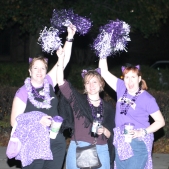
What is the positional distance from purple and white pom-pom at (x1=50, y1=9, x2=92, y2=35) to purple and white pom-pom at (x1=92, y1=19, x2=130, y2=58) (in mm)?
221

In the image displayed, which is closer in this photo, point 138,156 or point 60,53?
point 138,156

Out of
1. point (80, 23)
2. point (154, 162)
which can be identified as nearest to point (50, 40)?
point (80, 23)

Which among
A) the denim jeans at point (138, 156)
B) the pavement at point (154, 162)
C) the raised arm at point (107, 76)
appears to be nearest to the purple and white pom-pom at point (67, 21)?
the raised arm at point (107, 76)

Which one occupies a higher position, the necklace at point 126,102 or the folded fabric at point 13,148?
the necklace at point 126,102

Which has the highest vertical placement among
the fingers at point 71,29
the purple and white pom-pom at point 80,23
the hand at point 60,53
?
the purple and white pom-pom at point 80,23

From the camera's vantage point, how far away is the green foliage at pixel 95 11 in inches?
547

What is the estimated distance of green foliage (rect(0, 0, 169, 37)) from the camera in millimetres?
13906

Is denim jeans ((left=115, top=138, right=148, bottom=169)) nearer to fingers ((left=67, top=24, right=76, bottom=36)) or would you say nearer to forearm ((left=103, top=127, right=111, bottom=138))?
forearm ((left=103, top=127, right=111, bottom=138))

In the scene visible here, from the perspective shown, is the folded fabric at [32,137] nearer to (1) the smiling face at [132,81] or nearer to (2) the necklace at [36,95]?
(2) the necklace at [36,95]

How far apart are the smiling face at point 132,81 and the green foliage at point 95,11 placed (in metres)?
8.84

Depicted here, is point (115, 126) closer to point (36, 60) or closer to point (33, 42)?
point (36, 60)

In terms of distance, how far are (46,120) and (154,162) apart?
3.79 metres

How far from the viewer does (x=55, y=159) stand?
5.27 metres

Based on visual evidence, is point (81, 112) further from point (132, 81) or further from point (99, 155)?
point (132, 81)
